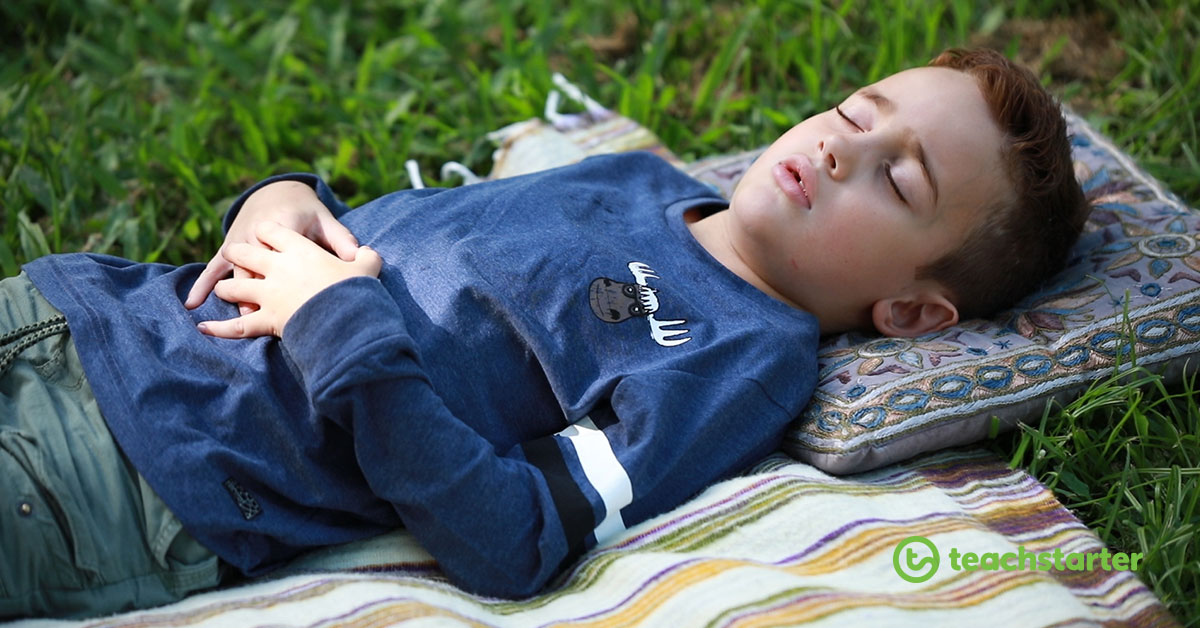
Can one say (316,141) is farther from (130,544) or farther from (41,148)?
(130,544)

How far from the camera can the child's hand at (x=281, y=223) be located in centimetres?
218

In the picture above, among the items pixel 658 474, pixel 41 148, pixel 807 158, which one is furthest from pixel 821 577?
pixel 41 148

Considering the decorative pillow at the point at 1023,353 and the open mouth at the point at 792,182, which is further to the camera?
the open mouth at the point at 792,182

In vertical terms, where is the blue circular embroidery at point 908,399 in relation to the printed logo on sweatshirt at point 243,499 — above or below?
Result: below

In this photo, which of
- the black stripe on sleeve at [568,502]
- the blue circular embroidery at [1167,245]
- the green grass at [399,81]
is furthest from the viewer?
the green grass at [399,81]

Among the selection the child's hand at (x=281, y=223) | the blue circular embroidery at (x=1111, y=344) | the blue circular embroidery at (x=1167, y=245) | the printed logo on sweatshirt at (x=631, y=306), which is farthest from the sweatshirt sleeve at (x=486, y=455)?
the blue circular embroidery at (x=1167, y=245)

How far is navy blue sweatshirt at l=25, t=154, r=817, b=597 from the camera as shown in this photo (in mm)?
1820

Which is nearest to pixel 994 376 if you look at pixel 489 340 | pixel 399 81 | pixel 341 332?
pixel 489 340

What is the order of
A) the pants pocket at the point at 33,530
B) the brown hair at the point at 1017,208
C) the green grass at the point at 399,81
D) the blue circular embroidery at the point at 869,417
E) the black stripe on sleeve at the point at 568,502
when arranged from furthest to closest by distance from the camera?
the green grass at the point at 399,81 < the brown hair at the point at 1017,208 < the blue circular embroidery at the point at 869,417 < the black stripe on sleeve at the point at 568,502 < the pants pocket at the point at 33,530

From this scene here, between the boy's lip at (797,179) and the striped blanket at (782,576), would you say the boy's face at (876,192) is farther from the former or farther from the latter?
the striped blanket at (782,576)

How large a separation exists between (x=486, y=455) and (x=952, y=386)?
993mm

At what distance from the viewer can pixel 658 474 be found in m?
2.00

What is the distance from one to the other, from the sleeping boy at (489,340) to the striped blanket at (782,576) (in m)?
0.07

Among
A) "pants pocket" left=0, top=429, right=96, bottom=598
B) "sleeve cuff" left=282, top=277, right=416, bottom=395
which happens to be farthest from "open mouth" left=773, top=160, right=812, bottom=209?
"pants pocket" left=0, top=429, right=96, bottom=598
